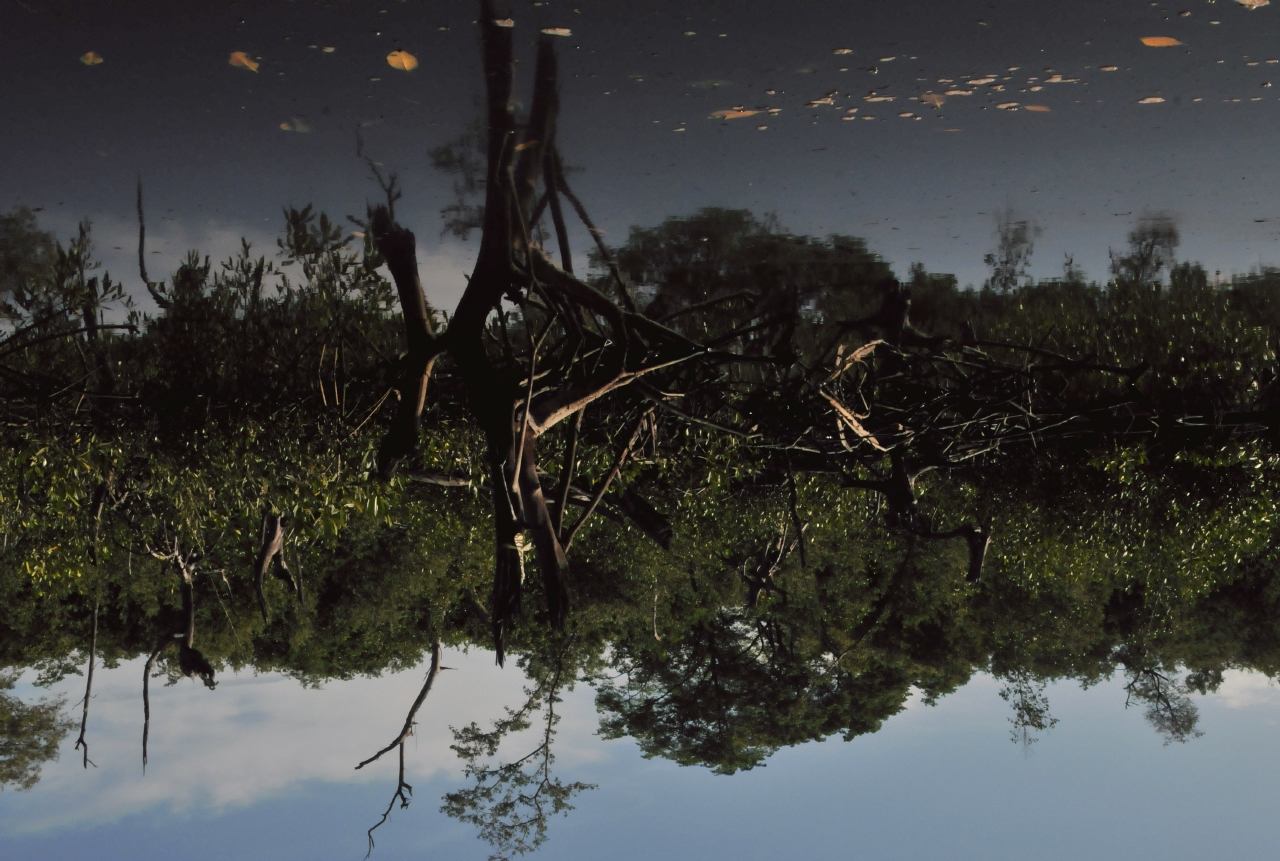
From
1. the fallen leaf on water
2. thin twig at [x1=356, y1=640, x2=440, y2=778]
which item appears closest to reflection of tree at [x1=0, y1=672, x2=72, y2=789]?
thin twig at [x1=356, y1=640, x2=440, y2=778]

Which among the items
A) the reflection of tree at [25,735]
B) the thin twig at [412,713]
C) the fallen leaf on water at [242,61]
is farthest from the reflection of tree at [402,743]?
the reflection of tree at [25,735]

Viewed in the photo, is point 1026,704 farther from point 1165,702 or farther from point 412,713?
point 412,713

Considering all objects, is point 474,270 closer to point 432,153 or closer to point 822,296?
point 432,153

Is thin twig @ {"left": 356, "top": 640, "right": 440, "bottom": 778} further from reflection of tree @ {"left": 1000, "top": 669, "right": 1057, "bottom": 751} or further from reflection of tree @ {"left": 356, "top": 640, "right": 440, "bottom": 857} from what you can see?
reflection of tree @ {"left": 1000, "top": 669, "right": 1057, "bottom": 751}

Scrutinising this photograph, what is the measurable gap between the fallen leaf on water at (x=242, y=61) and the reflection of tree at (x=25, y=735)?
23.0 meters

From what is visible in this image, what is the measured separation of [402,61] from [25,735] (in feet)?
88.9

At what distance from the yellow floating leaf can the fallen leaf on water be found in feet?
3.90

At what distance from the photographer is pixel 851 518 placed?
17484 mm

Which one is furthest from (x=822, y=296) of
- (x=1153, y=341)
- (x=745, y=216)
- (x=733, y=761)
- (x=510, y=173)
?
(x=733, y=761)

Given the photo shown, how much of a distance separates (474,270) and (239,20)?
269cm

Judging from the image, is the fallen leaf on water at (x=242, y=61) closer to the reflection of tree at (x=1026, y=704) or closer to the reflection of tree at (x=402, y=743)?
the reflection of tree at (x=402, y=743)

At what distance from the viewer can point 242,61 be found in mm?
7328

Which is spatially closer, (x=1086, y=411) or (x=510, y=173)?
(x=510, y=173)

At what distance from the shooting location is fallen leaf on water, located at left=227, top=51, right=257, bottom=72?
7.25 meters
